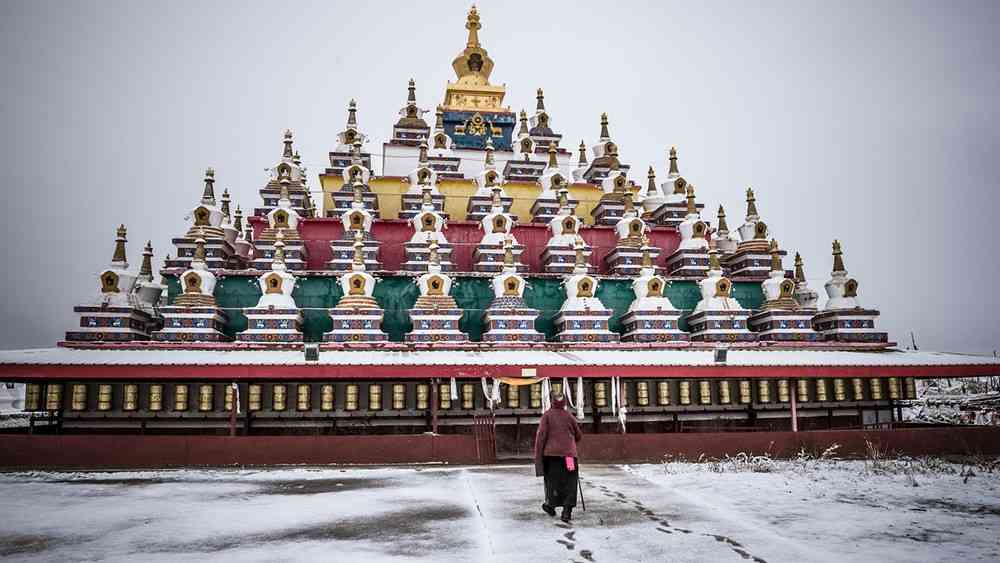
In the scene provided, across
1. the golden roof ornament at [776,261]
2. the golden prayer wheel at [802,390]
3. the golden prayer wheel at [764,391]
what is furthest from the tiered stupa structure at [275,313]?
the golden roof ornament at [776,261]

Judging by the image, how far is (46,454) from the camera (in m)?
19.3

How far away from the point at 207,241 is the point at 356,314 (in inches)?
374

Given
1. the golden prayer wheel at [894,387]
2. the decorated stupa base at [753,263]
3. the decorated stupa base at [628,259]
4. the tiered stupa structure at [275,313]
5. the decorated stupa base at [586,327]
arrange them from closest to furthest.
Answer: the tiered stupa structure at [275,313]
the golden prayer wheel at [894,387]
the decorated stupa base at [586,327]
the decorated stupa base at [628,259]
the decorated stupa base at [753,263]

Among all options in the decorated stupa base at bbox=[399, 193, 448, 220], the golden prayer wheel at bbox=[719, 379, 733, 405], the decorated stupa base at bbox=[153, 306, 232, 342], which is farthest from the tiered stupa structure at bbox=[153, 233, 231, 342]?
the golden prayer wheel at bbox=[719, 379, 733, 405]

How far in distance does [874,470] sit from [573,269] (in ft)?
52.1

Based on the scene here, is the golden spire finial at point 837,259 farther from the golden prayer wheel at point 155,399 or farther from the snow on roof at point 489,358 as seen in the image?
the golden prayer wheel at point 155,399

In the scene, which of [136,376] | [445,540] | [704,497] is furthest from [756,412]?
[136,376]

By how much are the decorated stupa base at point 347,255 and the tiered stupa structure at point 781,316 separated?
17816 mm

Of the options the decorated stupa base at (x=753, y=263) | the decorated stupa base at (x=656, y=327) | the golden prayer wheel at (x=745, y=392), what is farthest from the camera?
the decorated stupa base at (x=753, y=263)

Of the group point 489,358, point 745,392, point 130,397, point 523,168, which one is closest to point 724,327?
point 745,392

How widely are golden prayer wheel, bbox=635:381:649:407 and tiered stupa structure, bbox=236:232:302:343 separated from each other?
Result: 1341 centimetres

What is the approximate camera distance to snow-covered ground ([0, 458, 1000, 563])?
347 inches

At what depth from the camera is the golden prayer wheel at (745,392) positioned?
80.8ft

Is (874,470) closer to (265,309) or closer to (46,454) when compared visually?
(265,309)
